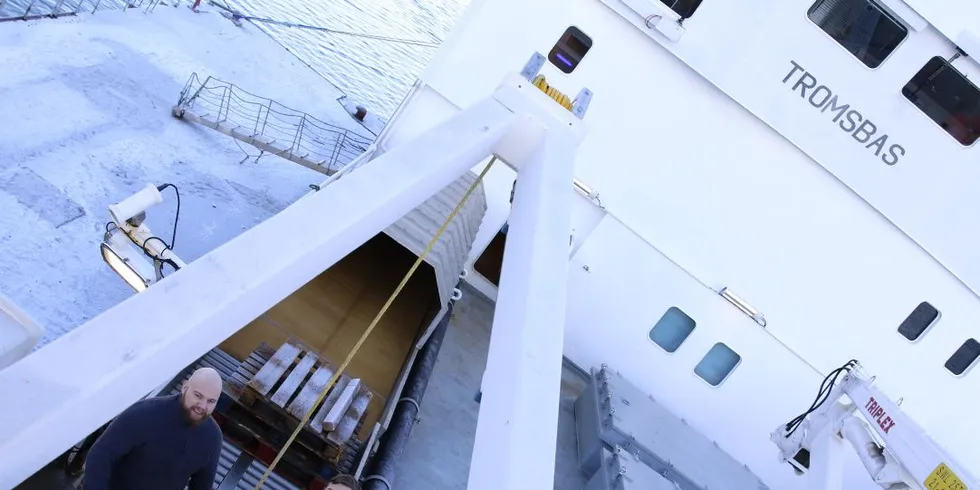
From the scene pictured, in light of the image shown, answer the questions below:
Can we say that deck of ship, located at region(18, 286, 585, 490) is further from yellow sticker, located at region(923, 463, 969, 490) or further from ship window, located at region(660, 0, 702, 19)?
ship window, located at region(660, 0, 702, 19)

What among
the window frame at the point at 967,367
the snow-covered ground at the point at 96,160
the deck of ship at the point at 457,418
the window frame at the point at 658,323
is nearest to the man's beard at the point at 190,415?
the deck of ship at the point at 457,418

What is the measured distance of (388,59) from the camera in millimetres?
25125

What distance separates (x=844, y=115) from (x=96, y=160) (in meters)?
8.65

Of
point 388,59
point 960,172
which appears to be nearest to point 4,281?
point 960,172

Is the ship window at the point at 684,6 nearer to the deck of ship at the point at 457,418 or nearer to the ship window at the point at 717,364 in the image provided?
the ship window at the point at 717,364

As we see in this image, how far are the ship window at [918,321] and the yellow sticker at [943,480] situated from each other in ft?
15.3

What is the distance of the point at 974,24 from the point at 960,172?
1.64 meters

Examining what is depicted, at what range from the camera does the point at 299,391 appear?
624 cm

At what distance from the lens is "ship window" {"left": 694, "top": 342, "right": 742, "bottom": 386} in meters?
10.3

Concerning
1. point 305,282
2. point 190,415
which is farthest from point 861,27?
point 190,415

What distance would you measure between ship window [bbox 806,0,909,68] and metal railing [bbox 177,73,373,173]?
24.2 ft

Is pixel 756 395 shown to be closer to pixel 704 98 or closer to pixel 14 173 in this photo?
pixel 704 98

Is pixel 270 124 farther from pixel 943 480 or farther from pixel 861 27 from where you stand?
pixel 943 480

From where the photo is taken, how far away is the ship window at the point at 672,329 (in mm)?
10273
